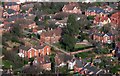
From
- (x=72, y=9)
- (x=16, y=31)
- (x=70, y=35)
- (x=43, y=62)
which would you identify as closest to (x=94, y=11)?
(x=72, y=9)

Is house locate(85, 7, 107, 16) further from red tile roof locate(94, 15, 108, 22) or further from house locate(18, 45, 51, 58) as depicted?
house locate(18, 45, 51, 58)

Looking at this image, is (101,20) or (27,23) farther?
(101,20)

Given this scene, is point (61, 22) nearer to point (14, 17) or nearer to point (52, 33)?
point (52, 33)

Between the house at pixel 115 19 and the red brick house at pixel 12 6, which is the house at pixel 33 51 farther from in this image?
the red brick house at pixel 12 6

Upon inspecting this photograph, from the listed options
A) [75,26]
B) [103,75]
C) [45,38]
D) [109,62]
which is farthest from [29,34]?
[103,75]

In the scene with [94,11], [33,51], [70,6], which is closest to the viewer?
[33,51]
